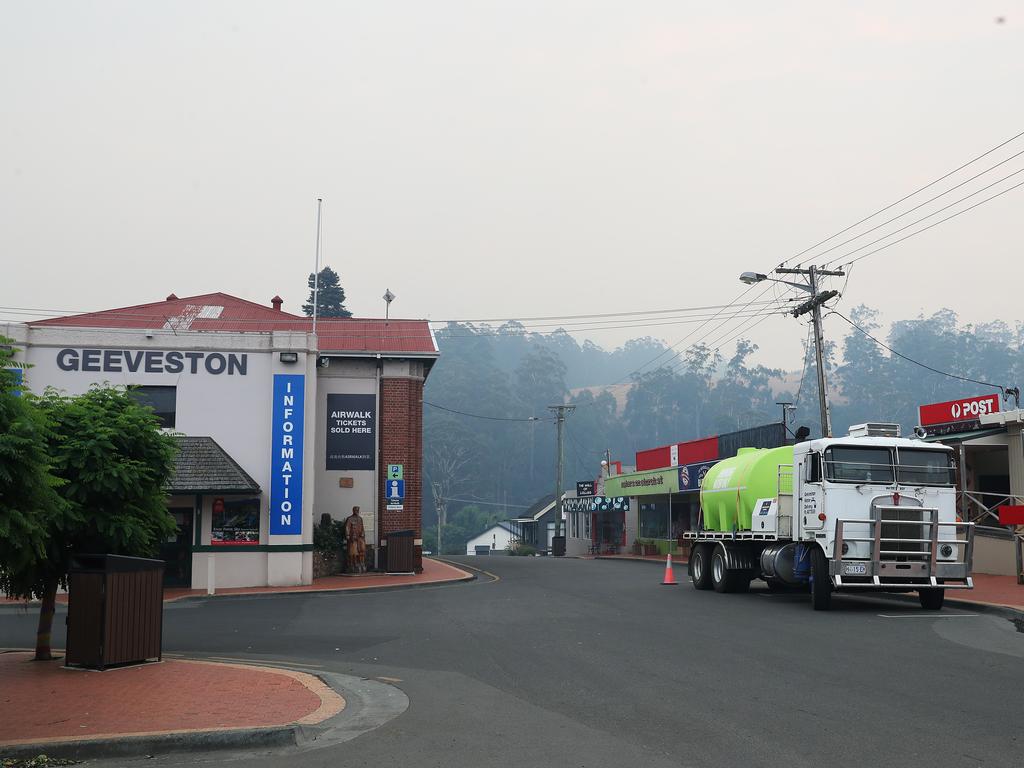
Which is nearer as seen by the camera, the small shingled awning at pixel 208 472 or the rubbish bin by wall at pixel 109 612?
the rubbish bin by wall at pixel 109 612

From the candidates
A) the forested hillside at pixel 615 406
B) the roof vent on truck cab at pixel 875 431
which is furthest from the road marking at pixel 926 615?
the forested hillside at pixel 615 406

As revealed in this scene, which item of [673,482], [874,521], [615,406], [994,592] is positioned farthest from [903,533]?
[615,406]

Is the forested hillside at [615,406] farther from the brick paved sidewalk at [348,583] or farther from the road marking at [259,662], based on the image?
the road marking at [259,662]

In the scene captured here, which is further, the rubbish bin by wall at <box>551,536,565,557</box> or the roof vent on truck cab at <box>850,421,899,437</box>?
Answer: the rubbish bin by wall at <box>551,536,565,557</box>

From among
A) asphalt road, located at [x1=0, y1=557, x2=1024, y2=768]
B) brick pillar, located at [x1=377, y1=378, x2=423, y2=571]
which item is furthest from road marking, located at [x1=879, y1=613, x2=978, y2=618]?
brick pillar, located at [x1=377, y1=378, x2=423, y2=571]

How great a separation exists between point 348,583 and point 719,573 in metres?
9.96

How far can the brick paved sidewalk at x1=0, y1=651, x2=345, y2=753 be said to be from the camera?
28.3ft

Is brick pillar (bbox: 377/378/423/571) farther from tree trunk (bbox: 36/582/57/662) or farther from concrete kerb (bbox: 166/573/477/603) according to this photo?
tree trunk (bbox: 36/582/57/662)

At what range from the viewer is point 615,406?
168 m

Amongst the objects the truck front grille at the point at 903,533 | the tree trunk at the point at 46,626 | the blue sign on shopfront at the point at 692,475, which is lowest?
the tree trunk at the point at 46,626

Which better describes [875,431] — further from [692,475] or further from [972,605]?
[692,475]

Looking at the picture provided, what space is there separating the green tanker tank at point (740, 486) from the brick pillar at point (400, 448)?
9897 millimetres

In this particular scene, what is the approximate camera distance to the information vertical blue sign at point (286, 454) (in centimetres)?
2689

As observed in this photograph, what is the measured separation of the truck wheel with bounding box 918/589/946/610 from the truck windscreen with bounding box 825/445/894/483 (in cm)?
211
